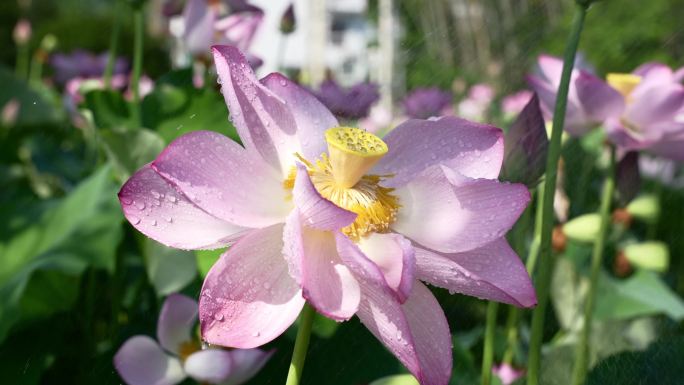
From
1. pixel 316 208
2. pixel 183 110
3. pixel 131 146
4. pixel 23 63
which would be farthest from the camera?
pixel 23 63

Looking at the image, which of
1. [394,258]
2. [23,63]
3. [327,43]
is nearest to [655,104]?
[394,258]

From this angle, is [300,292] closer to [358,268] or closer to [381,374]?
[358,268]

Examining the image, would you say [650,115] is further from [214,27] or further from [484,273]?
[214,27]

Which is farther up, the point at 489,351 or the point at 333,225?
the point at 333,225

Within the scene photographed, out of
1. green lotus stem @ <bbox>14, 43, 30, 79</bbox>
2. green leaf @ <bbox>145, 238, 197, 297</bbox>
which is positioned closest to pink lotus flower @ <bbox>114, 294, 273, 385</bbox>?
green leaf @ <bbox>145, 238, 197, 297</bbox>

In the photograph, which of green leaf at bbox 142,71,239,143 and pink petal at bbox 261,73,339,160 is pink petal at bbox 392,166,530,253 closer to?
pink petal at bbox 261,73,339,160

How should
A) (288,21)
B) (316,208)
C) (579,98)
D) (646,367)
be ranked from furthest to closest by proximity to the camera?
(288,21), (579,98), (646,367), (316,208)

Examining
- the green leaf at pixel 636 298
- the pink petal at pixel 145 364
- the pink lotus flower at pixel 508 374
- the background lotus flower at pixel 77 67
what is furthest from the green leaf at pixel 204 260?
the background lotus flower at pixel 77 67
